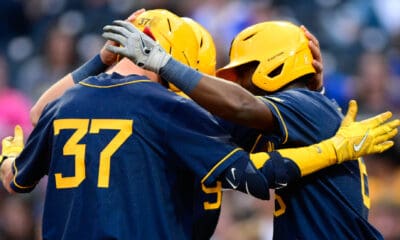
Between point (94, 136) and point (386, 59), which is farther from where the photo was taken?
point (386, 59)

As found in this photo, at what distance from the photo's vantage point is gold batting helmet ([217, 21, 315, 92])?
15.7 feet

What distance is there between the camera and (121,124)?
14.2 ft

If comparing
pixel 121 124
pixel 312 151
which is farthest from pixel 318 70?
pixel 121 124

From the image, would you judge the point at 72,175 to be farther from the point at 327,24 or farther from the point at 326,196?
the point at 327,24

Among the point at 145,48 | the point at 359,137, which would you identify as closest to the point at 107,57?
the point at 145,48

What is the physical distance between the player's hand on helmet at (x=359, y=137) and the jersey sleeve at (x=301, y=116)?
3.0 inches

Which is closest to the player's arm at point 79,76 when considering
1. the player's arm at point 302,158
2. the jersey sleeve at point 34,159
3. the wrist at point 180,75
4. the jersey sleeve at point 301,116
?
the jersey sleeve at point 34,159

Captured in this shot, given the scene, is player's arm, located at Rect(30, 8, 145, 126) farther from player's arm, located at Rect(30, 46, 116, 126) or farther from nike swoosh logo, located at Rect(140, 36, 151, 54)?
nike swoosh logo, located at Rect(140, 36, 151, 54)

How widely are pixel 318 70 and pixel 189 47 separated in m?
0.70

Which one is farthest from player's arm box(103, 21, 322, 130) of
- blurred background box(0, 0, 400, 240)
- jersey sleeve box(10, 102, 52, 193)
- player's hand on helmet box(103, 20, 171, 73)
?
blurred background box(0, 0, 400, 240)

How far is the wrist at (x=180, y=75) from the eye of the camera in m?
4.29

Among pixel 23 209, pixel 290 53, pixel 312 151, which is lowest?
pixel 23 209

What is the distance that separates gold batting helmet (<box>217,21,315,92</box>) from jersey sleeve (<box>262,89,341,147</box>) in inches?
5.0

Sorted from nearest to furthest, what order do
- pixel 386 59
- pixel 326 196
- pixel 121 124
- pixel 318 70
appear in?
1. pixel 121 124
2. pixel 326 196
3. pixel 318 70
4. pixel 386 59
